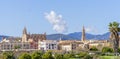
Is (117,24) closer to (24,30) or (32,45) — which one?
(32,45)

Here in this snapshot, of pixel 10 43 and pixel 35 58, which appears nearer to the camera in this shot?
pixel 35 58

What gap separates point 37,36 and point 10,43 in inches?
1087

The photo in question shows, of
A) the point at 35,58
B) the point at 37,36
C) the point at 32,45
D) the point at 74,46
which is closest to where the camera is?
the point at 35,58

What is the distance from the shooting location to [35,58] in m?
73.3

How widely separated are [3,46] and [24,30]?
3187cm

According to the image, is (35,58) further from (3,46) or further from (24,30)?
(24,30)

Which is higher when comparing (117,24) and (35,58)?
(117,24)

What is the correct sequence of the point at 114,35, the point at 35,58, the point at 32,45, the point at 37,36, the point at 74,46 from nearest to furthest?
the point at 35,58, the point at 114,35, the point at 74,46, the point at 32,45, the point at 37,36

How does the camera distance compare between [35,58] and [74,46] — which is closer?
[35,58]

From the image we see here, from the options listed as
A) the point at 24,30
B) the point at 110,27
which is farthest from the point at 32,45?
the point at 110,27

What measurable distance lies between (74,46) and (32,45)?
19.2 m

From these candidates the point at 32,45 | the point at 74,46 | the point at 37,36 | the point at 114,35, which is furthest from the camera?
the point at 37,36

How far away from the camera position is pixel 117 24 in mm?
84500

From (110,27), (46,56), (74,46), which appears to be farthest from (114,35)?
(74,46)
